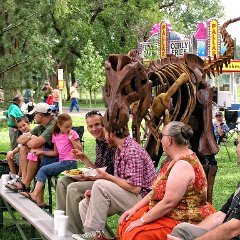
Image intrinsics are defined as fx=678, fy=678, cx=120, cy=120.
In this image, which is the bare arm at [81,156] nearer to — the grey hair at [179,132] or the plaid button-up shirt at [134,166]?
the plaid button-up shirt at [134,166]

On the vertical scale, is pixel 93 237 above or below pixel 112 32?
below

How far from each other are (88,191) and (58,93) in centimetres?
2224

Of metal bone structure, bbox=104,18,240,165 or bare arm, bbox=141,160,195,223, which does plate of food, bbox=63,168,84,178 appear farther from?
bare arm, bbox=141,160,195,223

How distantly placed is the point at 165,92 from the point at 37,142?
2049 millimetres

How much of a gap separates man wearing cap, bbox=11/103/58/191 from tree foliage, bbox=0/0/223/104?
500 centimetres

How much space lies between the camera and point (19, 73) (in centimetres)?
1388

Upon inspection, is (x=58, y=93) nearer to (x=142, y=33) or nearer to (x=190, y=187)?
(x=142, y=33)

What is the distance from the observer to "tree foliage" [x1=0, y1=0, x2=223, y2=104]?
13.6 metres

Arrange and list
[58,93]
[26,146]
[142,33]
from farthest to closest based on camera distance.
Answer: [142,33] → [58,93] → [26,146]

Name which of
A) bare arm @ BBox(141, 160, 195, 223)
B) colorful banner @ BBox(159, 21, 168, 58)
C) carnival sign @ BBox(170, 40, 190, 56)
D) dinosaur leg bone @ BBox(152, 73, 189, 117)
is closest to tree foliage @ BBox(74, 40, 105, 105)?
colorful banner @ BBox(159, 21, 168, 58)

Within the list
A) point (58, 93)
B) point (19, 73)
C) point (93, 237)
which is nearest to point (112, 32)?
point (58, 93)

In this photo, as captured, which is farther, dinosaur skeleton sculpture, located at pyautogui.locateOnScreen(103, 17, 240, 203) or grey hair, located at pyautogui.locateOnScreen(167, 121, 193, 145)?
dinosaur skeleton sculpture, located at pyautogui.locateOnScreen(103, 17, 240, 203)

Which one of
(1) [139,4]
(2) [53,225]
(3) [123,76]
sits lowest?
(2) [53,225]

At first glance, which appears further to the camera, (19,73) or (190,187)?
(19,73)
